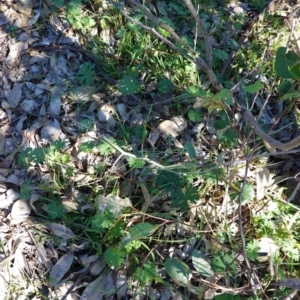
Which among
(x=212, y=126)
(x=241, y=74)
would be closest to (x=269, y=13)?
(x=241, y=74)

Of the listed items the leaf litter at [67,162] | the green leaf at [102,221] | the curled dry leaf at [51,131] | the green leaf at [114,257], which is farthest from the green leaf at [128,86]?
the green leaf at [114,257]

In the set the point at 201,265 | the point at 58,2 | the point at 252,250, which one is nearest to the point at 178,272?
the point at 201,265

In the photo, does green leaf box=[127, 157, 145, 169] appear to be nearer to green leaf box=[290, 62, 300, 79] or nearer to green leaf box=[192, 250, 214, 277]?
green leaf box=[192, 250, 214, 277]

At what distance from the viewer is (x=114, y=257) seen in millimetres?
1844

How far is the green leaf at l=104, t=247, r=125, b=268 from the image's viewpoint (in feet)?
6.03

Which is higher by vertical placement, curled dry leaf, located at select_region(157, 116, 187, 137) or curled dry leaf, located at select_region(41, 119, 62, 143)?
curled dry leaf, located at select_region(157, 116, 187, 137)

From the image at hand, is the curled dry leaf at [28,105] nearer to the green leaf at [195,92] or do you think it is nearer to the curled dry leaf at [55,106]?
the curled dry leaf at [55,106]

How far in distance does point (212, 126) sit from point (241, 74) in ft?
1.21

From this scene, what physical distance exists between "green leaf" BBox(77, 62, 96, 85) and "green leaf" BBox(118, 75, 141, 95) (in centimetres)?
16

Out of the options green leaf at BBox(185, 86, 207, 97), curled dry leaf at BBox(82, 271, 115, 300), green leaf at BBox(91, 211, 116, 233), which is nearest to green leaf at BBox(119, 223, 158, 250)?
green leaf at BBox(91, 211, 116, 233)

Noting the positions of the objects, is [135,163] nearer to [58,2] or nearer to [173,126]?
[173,126]

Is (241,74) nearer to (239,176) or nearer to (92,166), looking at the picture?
(239,176)

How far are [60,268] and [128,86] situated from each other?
0.88m

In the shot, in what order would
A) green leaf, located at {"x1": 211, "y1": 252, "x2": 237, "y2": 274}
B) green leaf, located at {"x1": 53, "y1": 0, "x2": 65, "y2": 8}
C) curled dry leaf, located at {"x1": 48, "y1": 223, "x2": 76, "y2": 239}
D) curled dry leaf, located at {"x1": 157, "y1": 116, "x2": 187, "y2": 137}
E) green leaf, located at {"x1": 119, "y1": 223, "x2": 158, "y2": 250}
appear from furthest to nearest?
green leaf, located at {"x1": 53, "y1": 0, "x2": 65, "y2": 8} < curled dry leaf, located at {"x1": 157, "y1": 116, "x2": 187, "y2": 137} < curled dry leaf, located at {"x1": 48, "y1": 223, "x2": 76, "y2": 239} < green leaf, located at {"x1": 211, "y1": 252, "x2": 237, "y2": 274} < green leaf, located at {"x1": 119, "y1": 223, "x2": 158, "y2": 250}
